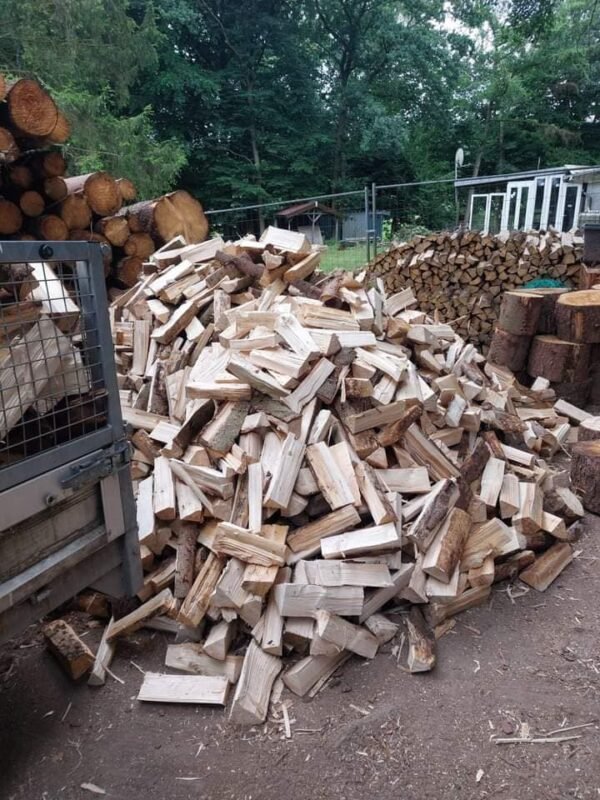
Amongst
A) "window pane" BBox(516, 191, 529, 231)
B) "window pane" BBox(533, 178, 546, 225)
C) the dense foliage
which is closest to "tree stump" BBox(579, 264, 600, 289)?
"window pane" BBox(533, 178, 546, 225)

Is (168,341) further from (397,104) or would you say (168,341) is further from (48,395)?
(397,104)

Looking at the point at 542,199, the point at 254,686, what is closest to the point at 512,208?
the point at 542,199

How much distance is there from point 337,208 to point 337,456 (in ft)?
62.7

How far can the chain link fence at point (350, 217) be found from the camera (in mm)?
15023

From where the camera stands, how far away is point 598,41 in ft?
85.7

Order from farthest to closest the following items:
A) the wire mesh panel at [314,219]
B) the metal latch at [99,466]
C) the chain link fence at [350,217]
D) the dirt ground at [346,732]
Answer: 1. the wire mesh panel at [314,219]
2. the chain link fence at [350,217]
3. the dirt ground at [346,732]
4. the metal latch at [99,466]

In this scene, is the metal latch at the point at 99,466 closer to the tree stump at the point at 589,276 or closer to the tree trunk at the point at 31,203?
the tree trunk at the point at 31,203

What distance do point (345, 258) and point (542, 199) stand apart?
7125 millimetres

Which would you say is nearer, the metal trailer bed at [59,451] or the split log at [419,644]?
the metal trailer bed at [59,451]

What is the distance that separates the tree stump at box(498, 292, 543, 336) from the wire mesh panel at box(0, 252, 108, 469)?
4.95 meters

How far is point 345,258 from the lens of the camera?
12.4 metres

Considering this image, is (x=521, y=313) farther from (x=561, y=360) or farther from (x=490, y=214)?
(x=490, y=214)

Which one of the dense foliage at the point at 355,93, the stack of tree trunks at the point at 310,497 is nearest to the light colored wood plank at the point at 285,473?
the stack of tree trunks at the point at 310,497

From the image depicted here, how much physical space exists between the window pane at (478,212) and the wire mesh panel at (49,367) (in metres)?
18.8
